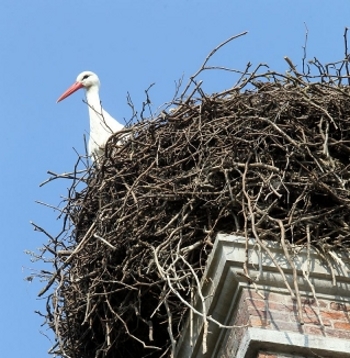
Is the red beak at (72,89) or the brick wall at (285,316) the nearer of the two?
the brick wall at (285,316)

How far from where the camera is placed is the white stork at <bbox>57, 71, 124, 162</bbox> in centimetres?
936

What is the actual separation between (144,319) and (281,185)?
122 centimetres

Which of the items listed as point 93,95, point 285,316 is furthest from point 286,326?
point 93,95

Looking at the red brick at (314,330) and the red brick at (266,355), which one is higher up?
the red brick at (314,330)

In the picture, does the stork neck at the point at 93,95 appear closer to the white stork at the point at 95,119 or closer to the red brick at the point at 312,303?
the white stork at the point at 95,119

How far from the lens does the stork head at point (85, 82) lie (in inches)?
466

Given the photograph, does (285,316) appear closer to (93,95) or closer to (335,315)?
(335,315)

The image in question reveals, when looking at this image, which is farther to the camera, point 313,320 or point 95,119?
point 95,119

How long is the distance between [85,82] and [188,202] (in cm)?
515

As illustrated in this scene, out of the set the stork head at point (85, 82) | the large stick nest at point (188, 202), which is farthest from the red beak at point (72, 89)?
the large stick nest at point (188, 202)

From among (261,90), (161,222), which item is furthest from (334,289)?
(261,90)

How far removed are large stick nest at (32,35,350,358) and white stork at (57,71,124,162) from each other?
768mm

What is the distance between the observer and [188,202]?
6949 millimetres

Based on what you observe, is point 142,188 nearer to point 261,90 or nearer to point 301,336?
point 261,90
